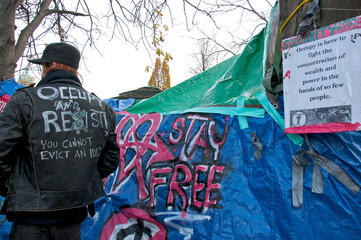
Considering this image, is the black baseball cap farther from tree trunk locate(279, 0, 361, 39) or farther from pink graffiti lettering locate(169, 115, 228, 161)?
tree trunk locate(279, 0, 361, 39)

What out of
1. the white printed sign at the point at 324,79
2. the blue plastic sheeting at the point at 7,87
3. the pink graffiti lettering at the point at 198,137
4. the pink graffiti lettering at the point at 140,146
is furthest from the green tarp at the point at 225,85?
the blue plastic sheeting at the point at 7,87

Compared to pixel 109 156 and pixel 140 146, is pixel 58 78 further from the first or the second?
pixel 140 146

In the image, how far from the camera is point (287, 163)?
2461 millimetres

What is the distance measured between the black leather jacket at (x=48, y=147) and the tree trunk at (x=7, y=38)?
3172mm

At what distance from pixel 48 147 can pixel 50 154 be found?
5 centimetres

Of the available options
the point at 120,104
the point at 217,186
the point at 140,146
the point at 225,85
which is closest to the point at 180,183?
the point at 217,186

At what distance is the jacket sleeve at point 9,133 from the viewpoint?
1605 mm

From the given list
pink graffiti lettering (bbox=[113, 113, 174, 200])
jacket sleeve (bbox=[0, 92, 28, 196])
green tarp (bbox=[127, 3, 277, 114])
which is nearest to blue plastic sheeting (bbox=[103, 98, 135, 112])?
green tarp (bbox=[127, 3, 277, 114])

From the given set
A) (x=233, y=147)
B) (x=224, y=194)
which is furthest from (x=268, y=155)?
(x=224, y=194)

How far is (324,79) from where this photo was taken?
2.17 m

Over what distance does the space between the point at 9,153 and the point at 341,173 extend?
2495 mm

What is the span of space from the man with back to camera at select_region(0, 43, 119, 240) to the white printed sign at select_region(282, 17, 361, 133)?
5.66 feet

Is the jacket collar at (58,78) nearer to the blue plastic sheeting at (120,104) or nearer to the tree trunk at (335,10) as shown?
the tree trunk at (335,10)

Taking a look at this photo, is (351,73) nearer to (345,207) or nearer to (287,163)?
(287,163)
